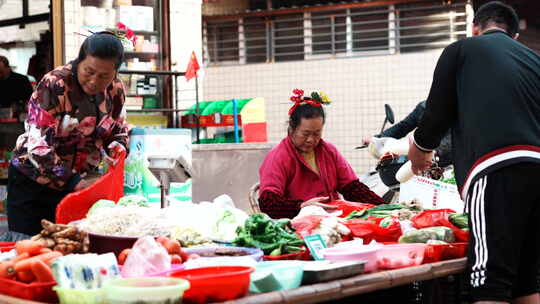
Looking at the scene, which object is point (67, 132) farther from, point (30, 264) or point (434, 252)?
point (434, 252)

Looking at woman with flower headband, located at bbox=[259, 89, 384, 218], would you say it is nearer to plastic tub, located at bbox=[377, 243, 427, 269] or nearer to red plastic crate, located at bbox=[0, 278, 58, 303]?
plastic tub, located at bbox=[377, 243, 427, 269]

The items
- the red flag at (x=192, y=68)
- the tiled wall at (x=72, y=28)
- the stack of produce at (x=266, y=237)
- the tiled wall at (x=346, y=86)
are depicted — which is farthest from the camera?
the tiled wall at (x=346, y=86)

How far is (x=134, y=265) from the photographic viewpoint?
255 centimetres

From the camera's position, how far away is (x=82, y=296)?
219 centimetres

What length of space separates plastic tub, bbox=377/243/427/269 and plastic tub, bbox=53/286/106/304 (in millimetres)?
1207

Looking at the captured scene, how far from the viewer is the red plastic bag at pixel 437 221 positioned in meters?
3.56

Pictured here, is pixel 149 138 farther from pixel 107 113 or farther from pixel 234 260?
pixel 234 260

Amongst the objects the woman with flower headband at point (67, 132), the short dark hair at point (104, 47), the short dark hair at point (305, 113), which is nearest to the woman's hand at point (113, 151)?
the woman with flower headband at point (67, 132)

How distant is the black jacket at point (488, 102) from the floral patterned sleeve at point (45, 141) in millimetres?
1852

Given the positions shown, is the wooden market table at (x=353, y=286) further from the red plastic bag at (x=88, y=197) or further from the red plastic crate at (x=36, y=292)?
the red plastic bag at (x=88, y=197)

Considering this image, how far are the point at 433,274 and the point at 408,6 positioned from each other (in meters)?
11.6

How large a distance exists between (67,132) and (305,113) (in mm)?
1542

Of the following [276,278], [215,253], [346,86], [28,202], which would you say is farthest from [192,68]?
[276,278]

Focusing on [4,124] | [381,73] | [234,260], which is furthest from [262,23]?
[234,260]
